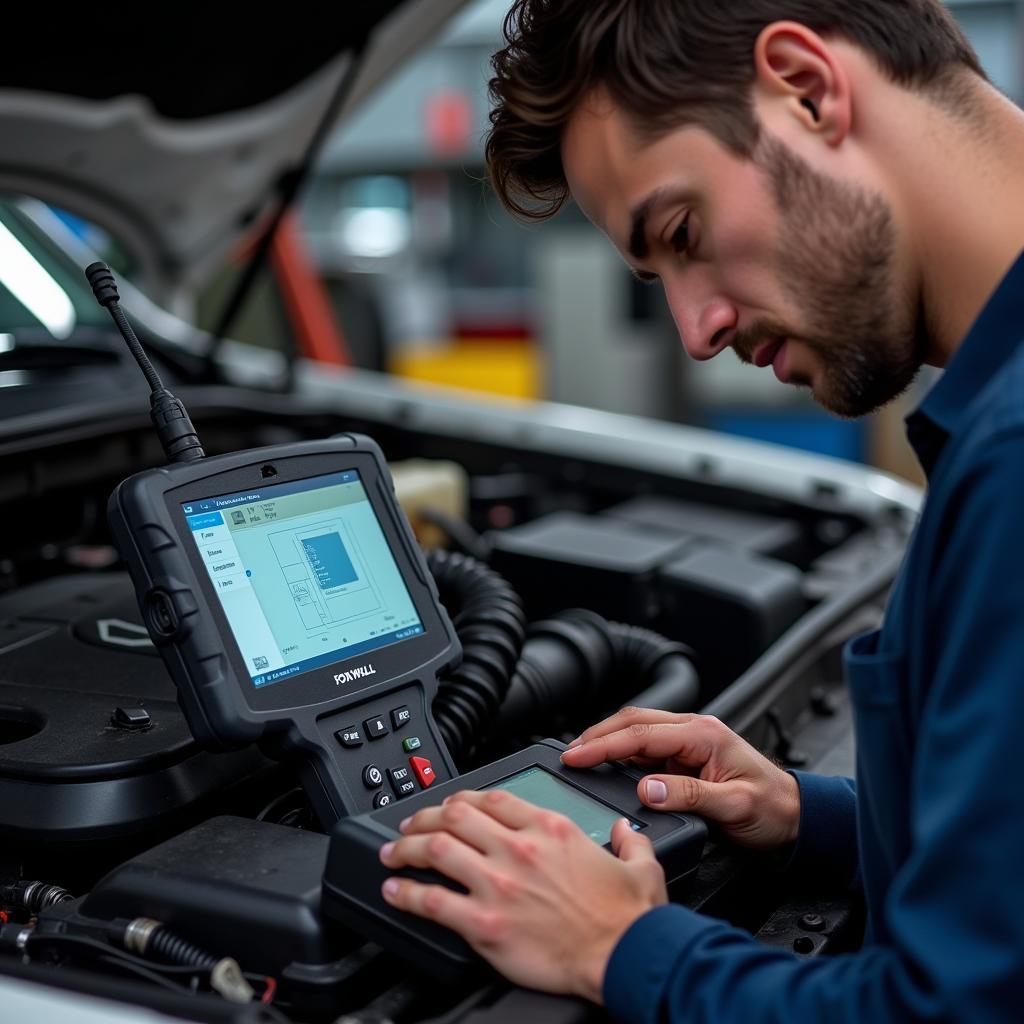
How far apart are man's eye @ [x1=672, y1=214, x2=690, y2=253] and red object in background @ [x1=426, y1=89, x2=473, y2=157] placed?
1058 centimetres

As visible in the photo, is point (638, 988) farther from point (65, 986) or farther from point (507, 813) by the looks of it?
point (65, 986)

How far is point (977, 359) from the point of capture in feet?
3.12

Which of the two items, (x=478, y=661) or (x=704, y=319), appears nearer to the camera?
(x=704, y=319)

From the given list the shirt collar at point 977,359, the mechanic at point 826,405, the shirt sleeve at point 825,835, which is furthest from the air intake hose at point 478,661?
the shirt collar at point 977,359

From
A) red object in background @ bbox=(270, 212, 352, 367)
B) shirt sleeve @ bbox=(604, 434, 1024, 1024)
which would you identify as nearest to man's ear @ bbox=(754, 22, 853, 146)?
shirt sleeve @ bbox=(604, 434, 1024, 1024)

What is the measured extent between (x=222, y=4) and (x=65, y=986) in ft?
5.24

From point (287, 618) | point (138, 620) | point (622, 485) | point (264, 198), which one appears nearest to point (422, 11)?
point (264, 198)

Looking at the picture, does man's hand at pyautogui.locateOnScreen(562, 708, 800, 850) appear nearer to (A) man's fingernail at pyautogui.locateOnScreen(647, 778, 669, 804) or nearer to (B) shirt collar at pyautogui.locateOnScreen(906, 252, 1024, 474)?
(A) man's fingernail at pyautogui.locateOnScreen(647, 778, 669, 804)

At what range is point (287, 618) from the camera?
3.80 feet

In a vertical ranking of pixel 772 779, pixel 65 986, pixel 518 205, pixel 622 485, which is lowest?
pixel 622 485

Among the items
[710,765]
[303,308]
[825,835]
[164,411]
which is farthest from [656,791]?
[303,308]

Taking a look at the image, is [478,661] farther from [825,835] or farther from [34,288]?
[34,288]

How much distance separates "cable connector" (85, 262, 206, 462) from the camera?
1.21m

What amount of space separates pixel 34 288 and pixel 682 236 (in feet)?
5.71
